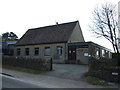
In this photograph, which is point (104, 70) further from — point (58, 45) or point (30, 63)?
point (58, 45)

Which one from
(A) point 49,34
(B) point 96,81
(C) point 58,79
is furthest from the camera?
(A) point 49,34

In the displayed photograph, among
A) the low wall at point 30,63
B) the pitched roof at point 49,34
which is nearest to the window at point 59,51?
the pitched roof at point 49,34

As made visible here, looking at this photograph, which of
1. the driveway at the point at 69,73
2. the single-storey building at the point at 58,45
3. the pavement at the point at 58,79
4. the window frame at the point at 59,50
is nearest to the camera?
the pavement at the point at 58,79

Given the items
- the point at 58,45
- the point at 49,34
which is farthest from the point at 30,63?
the point at 49,34

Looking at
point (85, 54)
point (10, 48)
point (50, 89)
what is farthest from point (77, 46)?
point (10, 48)

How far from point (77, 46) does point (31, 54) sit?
10.3 meters

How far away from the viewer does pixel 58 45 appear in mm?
24781

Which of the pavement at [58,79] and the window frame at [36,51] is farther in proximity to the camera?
the window frame at [36,51]

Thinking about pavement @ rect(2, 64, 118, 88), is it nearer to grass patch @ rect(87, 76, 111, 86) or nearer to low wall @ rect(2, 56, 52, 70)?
grass patch @ rect(87, 76, 111, 86)

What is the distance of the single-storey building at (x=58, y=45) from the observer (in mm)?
22547

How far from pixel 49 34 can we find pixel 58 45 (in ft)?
15.2

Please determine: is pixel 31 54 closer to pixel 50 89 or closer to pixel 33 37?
pixel 33 37

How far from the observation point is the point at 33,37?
100 feet

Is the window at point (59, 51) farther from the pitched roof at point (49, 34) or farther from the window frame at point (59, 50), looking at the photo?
the pitched roof at point (49, 34)
